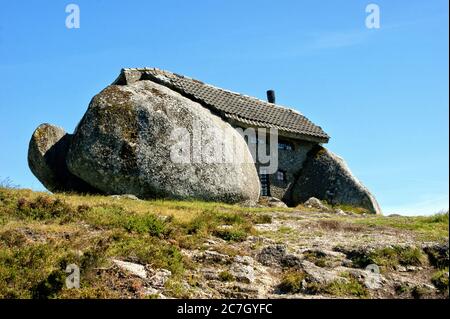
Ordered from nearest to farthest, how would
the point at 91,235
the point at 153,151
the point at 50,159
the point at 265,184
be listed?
1. the point at 91,235
2. the point at 153,151
3. the point at 50,159
4. the point at 265,184

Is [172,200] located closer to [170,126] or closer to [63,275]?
[170,126]

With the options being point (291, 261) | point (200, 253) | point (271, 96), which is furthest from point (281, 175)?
point (200, 253)

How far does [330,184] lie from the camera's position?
121 feet

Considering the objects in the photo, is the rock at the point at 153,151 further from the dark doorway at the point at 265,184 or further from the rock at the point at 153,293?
the rock at the point at 153,293

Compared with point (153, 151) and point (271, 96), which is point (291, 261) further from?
point (271, 96)

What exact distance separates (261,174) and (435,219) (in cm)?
1400

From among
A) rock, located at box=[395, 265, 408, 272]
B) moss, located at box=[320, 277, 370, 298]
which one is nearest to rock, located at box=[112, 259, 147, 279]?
moss, located at box=[320, 277, 370, 298]

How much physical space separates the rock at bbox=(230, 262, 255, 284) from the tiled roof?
18.1 meters

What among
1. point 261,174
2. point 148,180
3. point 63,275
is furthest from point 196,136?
point 63,275

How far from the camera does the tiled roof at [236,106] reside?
A: 110 ft

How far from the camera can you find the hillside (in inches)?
589

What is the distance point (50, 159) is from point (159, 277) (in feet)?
50.8

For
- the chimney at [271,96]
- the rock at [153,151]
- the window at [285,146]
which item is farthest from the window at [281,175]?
the chimney at [271,96]

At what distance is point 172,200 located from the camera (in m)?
27.2
